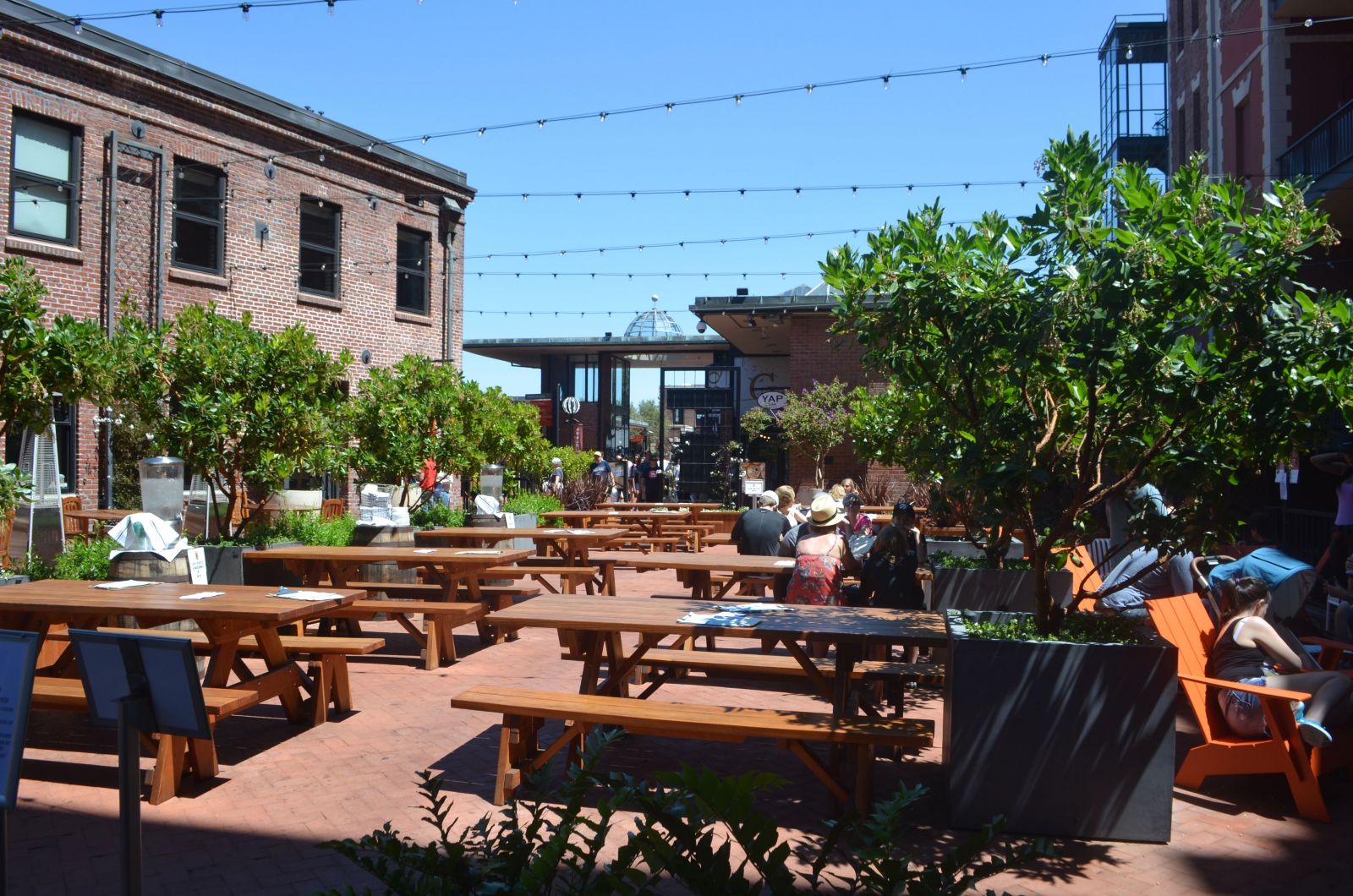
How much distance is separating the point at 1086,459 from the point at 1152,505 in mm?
400

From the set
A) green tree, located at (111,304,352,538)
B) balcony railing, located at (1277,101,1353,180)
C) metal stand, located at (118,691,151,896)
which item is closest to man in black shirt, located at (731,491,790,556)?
green tree, located at (111,304,352,538)

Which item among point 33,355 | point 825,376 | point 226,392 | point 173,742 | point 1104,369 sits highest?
point 825,376

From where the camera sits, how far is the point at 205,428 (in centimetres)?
1041

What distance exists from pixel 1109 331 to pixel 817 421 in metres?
16.0

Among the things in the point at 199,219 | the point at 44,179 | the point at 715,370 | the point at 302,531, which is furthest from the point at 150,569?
the point at 715,370

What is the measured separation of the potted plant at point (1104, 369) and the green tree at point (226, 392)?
686 cm

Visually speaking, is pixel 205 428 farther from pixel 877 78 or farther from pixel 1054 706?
pixel 1054 706

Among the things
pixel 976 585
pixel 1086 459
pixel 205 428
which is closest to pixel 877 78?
pixel 976 585

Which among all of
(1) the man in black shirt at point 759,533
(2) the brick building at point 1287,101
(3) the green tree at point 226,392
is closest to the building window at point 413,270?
(3) the green tree at point 226,392

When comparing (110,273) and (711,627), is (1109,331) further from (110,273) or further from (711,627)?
(110,273)

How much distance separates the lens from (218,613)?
248 inches

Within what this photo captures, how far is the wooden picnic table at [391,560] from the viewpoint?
9750mm

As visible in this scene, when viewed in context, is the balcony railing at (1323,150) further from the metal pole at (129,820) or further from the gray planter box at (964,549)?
the metal pole at (129,820)

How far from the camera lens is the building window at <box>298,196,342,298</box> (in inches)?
790
